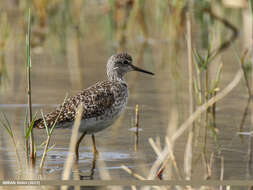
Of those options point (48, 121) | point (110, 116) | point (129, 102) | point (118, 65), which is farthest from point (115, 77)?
point (129, 102)

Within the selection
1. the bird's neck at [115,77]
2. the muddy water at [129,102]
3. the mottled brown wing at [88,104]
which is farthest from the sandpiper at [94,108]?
the muddy water at [129,102]

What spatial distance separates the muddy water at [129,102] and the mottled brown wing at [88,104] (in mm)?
416

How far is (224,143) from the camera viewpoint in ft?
23.7

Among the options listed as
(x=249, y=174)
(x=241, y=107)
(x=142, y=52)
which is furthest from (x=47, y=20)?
(x=249, y=174)

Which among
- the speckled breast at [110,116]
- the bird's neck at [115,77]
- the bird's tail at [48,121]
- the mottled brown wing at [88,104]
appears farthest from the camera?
the bird's neck at [115,77]

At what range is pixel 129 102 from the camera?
9.32 m

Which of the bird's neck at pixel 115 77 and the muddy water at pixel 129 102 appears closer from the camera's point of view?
the muddy water at pixel 129 102

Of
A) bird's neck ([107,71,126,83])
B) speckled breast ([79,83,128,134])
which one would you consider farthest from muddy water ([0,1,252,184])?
bird's neck ([107,71,126,83])

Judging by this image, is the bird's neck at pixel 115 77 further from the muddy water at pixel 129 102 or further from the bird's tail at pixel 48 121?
the bird's tail at pixel 48 121

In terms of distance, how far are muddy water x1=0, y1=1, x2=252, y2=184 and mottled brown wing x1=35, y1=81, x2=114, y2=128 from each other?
42 cm

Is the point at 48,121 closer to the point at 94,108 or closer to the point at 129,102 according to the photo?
the point at 94,108

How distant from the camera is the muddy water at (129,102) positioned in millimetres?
6535

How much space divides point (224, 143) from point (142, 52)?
20.4ft

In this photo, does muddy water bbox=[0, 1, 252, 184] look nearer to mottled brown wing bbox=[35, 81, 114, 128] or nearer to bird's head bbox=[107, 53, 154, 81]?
mottled brown wing bbox=[35, 81, 114, 128]
